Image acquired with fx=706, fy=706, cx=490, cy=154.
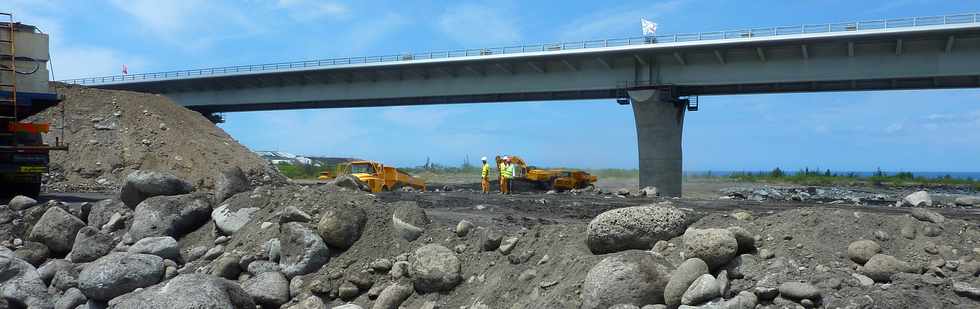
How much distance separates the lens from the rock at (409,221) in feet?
29.9

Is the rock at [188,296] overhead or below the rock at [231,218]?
below

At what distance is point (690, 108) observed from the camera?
30.8 meters

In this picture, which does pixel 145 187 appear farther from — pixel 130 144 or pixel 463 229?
pixel 130 144

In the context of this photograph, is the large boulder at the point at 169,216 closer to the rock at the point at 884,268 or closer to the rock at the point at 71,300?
the rock at the point at 71,300

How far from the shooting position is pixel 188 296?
289 inches

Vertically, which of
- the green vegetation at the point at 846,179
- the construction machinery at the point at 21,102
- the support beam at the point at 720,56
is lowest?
the green vegetation at the point at 846,179

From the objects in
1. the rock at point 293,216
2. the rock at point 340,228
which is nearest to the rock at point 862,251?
the rock at point 340,228

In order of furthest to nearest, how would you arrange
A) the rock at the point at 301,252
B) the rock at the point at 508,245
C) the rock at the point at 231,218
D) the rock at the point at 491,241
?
the rock at the point at 231,218, the rock at the point at 301,252, the rock at the point at 491,241, the rock at the point at 508,245

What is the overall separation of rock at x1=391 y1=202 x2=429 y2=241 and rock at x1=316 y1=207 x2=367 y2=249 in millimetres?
487

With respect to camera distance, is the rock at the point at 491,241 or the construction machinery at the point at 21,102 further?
the construction machinery at the point at 21,102

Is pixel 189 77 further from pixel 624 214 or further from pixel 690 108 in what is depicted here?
pixel 624 214

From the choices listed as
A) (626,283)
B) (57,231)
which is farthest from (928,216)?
(57,231)

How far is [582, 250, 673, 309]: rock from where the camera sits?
6.16 metres

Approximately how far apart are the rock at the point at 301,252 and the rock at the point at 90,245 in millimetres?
3922
